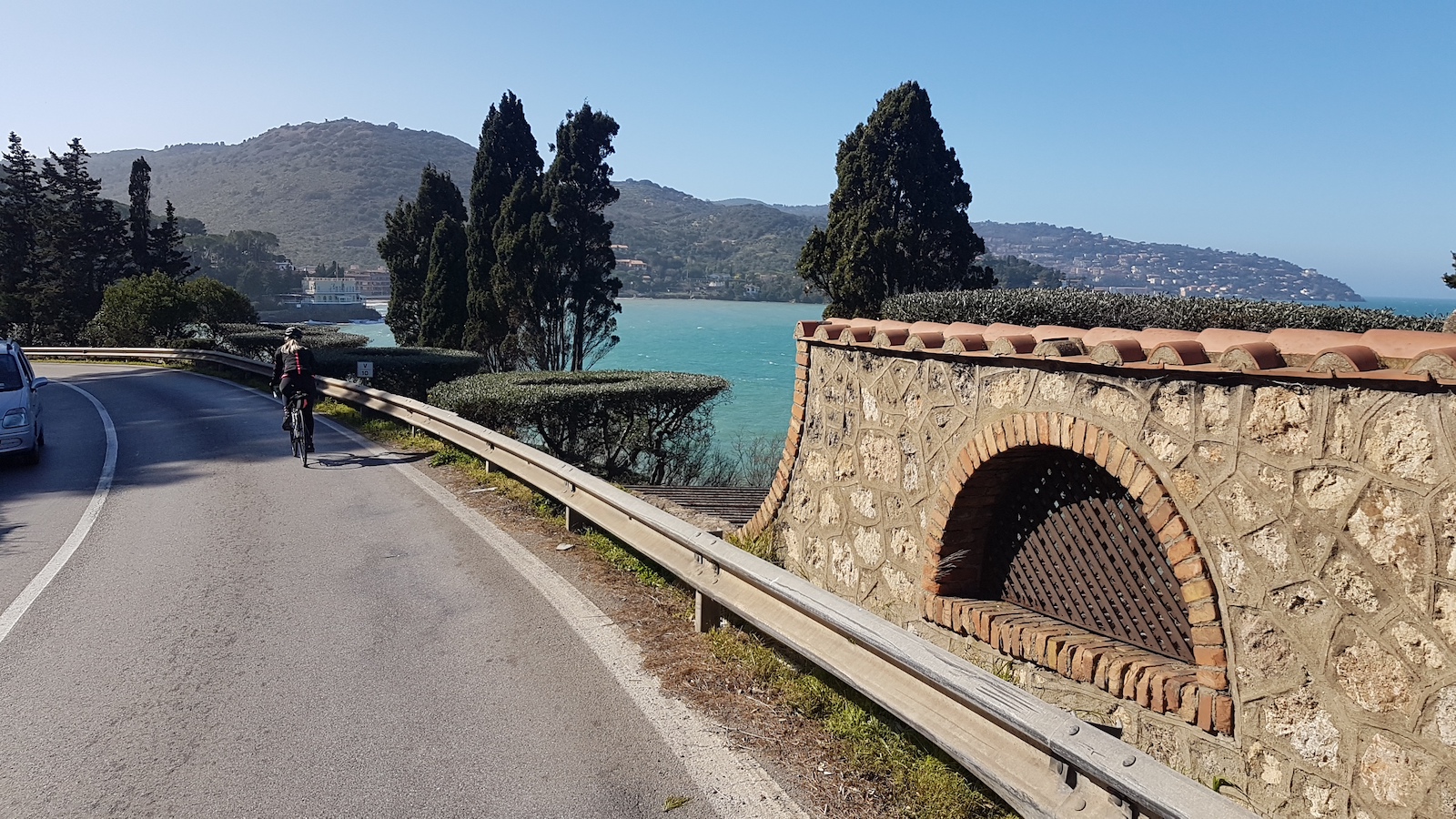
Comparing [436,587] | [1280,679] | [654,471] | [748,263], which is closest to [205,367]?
[654,471]

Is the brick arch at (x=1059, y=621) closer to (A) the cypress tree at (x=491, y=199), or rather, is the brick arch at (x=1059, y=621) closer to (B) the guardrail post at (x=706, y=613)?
Answer: (B) the guardrail post at (x=706, y=613)

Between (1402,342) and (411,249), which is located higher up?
(411,249)

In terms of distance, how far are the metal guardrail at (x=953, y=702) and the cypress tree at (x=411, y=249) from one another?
35.0 metres

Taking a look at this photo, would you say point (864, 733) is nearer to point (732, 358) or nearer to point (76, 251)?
point (76, 251)

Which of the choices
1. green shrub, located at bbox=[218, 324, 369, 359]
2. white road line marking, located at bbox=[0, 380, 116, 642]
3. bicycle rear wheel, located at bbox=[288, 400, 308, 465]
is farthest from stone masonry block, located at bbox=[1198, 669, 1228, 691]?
green shrub, located at bbox=[218, 324, 369, 359]

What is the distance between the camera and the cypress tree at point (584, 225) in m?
32.5

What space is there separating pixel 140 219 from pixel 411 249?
2280 centimetres

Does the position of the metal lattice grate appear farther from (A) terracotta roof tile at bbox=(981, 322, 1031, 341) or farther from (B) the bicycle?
(B) the bicycle

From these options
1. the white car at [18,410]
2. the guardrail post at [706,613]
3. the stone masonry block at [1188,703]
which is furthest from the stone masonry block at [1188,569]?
the white car at [18,410]

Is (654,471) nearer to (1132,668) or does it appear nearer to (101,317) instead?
(1132,668)

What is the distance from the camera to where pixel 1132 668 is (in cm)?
446

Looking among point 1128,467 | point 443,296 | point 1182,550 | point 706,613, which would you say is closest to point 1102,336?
point 1128,467

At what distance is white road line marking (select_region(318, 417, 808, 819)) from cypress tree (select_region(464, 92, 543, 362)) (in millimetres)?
25931

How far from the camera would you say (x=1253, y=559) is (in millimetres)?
3828
